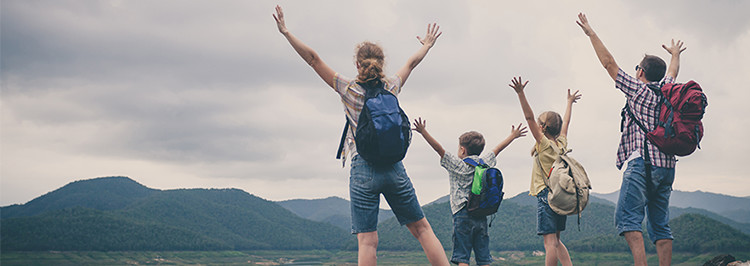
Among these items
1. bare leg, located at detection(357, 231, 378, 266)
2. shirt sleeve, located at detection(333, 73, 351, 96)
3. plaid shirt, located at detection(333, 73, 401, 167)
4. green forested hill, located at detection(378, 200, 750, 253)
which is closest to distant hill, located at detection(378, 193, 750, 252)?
green forested hill, located at detection(378, 200, 750, 253)

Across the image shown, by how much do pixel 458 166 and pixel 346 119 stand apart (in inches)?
83.4

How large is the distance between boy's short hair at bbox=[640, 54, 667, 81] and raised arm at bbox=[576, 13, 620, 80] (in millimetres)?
411

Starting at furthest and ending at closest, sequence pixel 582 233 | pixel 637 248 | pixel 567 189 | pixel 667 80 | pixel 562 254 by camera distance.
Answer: pixel 582 233 → pixel 562 254 → pixel 567 189 → pixel 667 80 → pixel 637 248

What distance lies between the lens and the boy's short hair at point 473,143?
23.3 feet

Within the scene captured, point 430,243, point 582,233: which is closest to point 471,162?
point 430,243

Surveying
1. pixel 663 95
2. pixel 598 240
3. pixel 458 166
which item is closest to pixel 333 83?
pixel 458 166

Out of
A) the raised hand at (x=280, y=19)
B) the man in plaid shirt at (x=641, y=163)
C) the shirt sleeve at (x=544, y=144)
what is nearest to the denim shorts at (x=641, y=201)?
the man in plaid shirt at (x=641, y=163)

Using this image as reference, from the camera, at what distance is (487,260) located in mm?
6957

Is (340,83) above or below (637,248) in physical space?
above

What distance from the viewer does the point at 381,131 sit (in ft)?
15.8

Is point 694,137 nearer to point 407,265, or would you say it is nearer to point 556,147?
point 556,147

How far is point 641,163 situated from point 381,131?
3439 millimetres

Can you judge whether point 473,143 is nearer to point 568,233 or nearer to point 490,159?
point 490,159

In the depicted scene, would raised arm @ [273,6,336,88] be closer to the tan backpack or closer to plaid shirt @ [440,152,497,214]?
plaid shirt @ [440,152,497,214]
